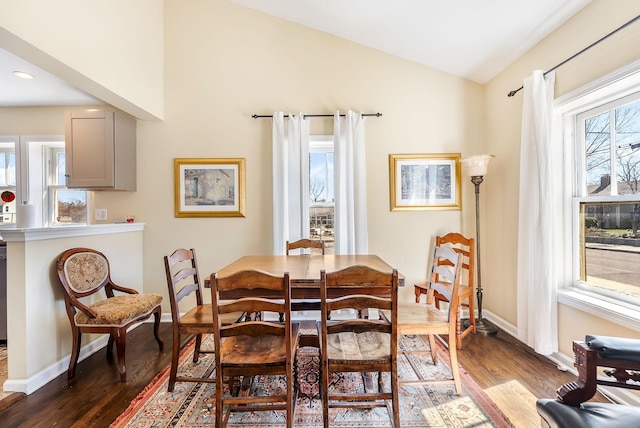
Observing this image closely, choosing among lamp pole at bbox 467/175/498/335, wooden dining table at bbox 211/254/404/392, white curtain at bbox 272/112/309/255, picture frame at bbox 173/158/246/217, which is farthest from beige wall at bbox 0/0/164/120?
lamp pole at bbox 467/175/498/335

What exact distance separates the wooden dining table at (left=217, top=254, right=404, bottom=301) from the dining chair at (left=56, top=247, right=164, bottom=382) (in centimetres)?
81

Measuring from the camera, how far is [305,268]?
2.22 meters

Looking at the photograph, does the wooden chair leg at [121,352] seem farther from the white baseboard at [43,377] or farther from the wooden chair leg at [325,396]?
the wooden chair leg at [325,396]

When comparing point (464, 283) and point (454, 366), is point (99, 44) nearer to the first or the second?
point (454, 366)

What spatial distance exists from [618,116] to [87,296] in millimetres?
4299

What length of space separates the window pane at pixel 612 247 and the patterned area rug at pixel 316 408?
4.01 feet

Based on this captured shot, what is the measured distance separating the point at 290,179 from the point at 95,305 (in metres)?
2.03

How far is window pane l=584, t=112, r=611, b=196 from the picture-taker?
2172mm

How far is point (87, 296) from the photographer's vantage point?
8.39ft

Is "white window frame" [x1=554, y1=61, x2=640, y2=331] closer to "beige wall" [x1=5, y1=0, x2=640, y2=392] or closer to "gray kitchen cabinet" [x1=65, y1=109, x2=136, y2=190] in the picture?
"beige wall" [x1=5, y1=0, x2=640, y2=392]

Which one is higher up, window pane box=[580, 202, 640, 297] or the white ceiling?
the white ceiling

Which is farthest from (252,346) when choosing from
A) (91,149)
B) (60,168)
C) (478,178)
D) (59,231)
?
(60,168)

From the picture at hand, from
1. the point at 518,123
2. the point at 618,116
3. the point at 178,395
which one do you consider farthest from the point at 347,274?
the point at 518,123

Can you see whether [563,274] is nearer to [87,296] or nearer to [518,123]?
[518,123]
